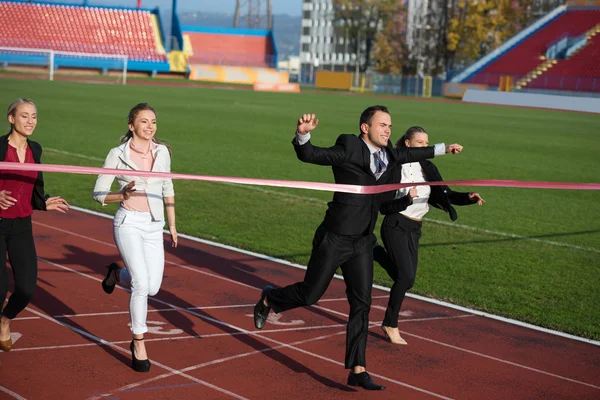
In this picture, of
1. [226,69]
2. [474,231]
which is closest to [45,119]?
[474,231]

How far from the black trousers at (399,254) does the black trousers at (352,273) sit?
1118mm

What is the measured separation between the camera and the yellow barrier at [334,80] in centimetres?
8431

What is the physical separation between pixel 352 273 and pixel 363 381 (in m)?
0.80

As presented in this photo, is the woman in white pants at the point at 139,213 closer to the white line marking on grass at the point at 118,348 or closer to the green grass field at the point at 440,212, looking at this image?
the white line marking on grass at the point at 118,348

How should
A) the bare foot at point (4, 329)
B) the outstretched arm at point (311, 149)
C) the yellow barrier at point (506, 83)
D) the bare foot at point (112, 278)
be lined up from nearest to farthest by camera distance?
the outstretched arm at point (311, 149)
the bare foot at point (4, 329)
the bare foot at point (112, 278)
the yellow barrier at point (506, 83)

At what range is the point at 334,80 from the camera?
86188mm

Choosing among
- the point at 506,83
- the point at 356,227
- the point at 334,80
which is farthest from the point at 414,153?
the point at 334,80

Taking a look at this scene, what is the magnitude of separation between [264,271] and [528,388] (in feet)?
14.6

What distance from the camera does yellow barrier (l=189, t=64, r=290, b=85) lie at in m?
81.2

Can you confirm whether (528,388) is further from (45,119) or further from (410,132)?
(45,119)

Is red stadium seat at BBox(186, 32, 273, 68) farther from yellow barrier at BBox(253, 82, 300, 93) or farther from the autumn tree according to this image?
the autumn tree

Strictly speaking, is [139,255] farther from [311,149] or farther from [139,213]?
[311,149]

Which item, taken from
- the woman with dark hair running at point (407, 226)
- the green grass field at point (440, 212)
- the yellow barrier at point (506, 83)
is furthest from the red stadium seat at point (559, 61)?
the woman with dark hair running at point (407, 226)

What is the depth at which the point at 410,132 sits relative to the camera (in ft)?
26.5
